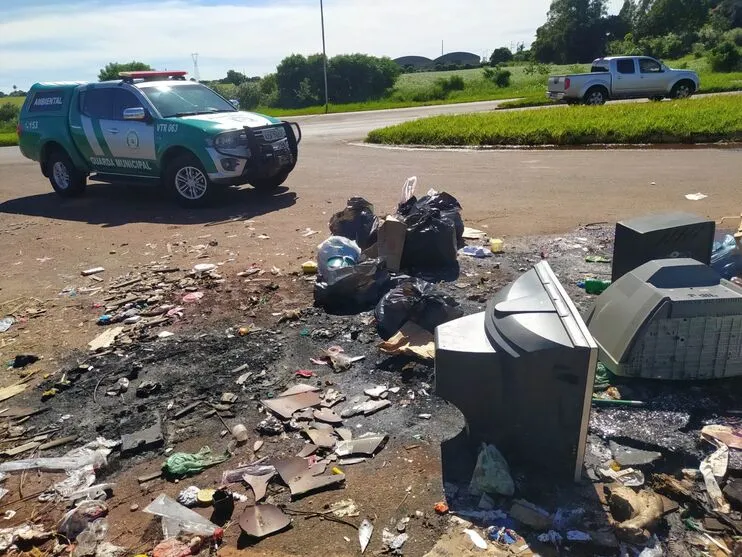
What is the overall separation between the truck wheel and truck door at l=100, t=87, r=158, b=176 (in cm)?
173

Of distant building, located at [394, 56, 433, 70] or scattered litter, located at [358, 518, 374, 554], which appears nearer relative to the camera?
scattered litter, located at [358, 518, 374, 554]

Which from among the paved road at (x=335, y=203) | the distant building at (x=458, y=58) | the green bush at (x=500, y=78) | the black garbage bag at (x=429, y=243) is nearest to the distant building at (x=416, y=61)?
the distant building at (x=458, y=58)

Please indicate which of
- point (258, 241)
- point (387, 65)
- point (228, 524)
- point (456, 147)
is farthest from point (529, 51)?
point (228, 524)

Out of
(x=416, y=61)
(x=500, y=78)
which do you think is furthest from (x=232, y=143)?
(x=416, y=61)

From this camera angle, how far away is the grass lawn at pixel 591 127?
14.1m

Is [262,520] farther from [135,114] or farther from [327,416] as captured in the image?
[135,114]

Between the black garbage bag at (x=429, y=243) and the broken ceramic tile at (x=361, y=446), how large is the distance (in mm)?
2944

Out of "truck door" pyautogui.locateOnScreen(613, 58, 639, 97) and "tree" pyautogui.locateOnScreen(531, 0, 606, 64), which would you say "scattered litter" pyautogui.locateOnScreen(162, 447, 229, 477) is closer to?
"truck door" pyautogui.locateOnScreen(613, 58, 639, 97)

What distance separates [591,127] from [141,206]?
34.1 ft

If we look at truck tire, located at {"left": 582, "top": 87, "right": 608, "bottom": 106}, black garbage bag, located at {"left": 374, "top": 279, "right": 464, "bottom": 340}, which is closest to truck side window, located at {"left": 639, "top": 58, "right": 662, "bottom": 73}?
truck tire, located at {"left": 582, "top": 87, "right": 608, "bottom": 106}

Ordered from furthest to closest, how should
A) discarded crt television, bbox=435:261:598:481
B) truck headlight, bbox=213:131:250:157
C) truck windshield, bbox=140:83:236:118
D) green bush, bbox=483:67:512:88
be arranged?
green bush, bbox=483:67:512:88
truck windshield, bbox=140:83:236:118
truck headlight, bbox=213:131:250:157
discarded crt television, bbox=435:261:598:481

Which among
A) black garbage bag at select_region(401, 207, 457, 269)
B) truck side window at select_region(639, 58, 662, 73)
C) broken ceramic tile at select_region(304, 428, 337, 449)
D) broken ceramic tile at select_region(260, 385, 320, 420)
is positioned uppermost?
truck side window at select_region(639, 58, 662, 73)

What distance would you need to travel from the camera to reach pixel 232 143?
9641 millimetres

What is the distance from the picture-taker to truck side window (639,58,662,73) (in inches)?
945
